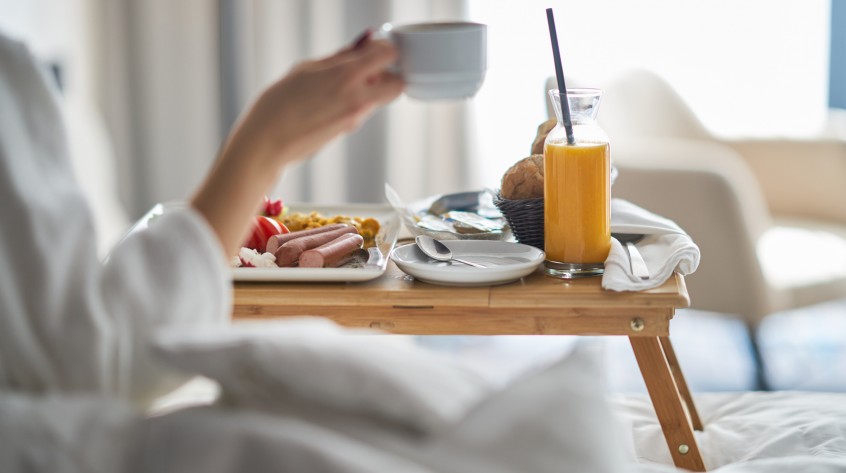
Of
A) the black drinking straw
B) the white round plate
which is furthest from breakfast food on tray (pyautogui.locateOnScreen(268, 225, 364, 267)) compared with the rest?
the black drinking straw

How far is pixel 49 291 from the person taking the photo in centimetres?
71

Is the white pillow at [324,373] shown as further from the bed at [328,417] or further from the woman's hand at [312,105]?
the woman's hand at [312,105]

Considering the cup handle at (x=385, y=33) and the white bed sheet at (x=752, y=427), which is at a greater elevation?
the cup handle at (x=385, y=33)

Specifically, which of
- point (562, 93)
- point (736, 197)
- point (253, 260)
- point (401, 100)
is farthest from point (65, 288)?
point (401, 100)

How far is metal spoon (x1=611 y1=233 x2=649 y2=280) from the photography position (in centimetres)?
133

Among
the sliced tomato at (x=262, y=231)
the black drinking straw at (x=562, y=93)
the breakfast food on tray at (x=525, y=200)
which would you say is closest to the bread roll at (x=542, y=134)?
the breakfast food on tray at (x=525, y=200)

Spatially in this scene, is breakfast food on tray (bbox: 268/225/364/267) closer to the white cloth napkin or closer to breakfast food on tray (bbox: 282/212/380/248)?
breakfast food on tray (bbox: 282/212/380/248)

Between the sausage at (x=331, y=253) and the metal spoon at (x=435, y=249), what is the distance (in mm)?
96

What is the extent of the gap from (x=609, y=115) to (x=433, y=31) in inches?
68.4

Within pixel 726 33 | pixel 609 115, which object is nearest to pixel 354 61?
pixel 609 115

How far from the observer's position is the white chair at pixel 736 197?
A: 2.37 m

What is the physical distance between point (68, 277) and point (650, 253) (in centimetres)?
91

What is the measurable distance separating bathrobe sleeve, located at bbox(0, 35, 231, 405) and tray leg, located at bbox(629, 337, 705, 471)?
0.75 meters

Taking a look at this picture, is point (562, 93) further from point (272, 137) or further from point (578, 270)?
point (272, 137)
